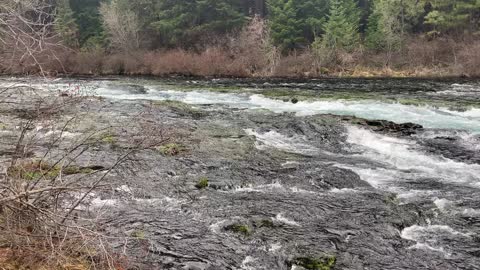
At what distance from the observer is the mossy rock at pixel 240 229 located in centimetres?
766

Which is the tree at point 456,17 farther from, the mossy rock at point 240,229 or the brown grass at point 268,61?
the mossy rock at point 240,229

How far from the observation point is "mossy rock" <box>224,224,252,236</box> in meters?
7.66

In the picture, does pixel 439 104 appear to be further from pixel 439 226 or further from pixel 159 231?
pixel 159 231

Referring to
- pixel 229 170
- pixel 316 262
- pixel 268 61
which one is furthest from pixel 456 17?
pixel 316 262

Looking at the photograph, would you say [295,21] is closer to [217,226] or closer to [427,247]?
Answer: [217,226]

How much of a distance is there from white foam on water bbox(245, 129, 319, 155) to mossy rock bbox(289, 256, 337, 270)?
245 inches

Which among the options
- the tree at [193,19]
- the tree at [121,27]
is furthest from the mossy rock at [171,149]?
the tree at [193,19]

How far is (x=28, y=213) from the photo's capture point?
5.24 metres

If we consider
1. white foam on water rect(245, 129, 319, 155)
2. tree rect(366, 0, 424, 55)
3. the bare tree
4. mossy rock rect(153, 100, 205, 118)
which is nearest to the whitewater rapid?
mossy rock rect(153, 100, 205, 118)

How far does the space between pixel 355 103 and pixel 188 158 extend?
11.0m

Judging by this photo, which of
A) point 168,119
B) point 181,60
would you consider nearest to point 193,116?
point 168,119

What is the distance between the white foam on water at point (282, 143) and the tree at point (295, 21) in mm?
26772

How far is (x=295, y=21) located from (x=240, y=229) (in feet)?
122

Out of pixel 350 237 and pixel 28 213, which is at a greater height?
pixel 28 213
